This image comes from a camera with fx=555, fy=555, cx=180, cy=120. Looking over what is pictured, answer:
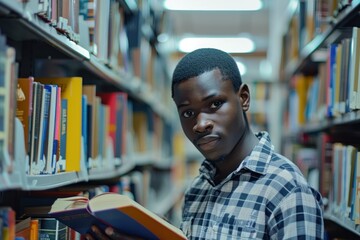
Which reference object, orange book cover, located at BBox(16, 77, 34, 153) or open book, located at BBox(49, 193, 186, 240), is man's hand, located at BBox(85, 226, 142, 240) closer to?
open book, located at BBox(49, 193, 186, 240)

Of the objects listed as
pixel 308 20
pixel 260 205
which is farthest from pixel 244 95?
pixel 308 20

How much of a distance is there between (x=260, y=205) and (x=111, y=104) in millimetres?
1214

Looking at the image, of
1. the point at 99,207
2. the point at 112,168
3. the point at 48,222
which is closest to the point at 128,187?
the point at 112,168

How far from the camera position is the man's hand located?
1.48m

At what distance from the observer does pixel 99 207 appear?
4.58 ft

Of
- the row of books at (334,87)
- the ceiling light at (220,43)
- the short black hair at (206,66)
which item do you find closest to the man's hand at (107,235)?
the short black hair at (206,66)

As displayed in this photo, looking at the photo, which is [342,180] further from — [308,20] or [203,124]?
[308,20]

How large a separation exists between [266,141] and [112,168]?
3.34 ft

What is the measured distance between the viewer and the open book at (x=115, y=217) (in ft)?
4.49

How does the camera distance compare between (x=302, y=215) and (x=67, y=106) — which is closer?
(x=302, y=215)

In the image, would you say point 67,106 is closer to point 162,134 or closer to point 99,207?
point 99,207

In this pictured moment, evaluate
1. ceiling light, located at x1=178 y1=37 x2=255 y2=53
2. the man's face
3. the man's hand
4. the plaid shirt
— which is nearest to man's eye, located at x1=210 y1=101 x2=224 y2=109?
the man's face

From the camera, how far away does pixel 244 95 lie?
5.72ft

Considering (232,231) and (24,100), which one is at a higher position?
(24,100)
